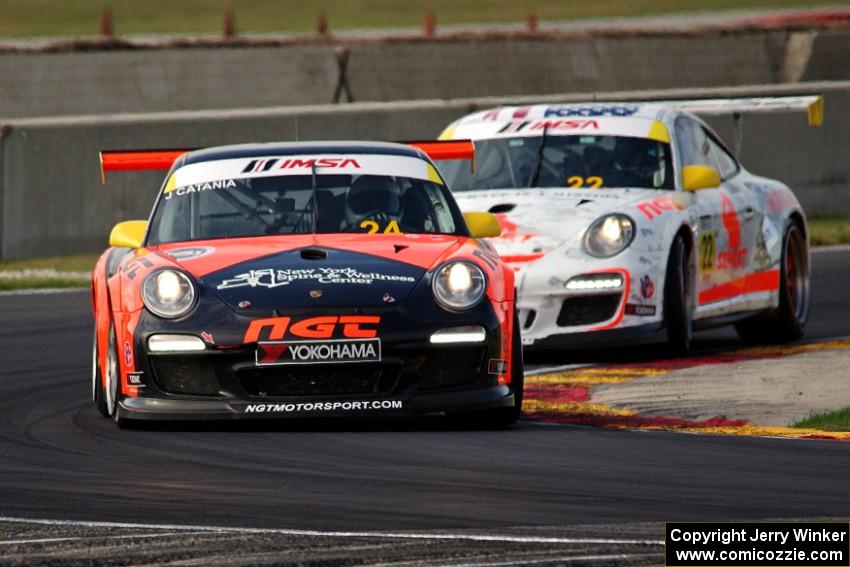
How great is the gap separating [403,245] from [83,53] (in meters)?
15.6

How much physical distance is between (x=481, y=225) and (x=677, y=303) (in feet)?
7.21

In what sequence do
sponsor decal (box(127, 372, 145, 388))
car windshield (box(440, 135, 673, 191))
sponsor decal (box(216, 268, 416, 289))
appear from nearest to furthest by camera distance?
sponsor decal (box(127, 372, 145, 388)) < sponsor decal (box(216, 268, 416, 289)) < car windshield (box(440, 135, 673, 191))

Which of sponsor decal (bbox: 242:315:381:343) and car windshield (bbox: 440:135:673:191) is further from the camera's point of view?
car windshield (bbox: 440:135:673:191)

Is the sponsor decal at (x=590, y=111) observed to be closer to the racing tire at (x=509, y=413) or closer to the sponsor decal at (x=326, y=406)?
the racing tire at (x=509, y=413)

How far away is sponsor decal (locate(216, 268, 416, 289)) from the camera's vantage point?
30.2ft

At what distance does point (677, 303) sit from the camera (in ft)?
39.9

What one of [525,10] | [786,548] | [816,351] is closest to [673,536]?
[786,548]

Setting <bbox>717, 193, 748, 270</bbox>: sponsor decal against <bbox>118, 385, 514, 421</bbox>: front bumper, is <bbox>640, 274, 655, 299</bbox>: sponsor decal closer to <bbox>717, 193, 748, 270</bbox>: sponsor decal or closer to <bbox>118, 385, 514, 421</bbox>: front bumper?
<bbox>717, 193, 748, 270</bbox>: sponsor decal

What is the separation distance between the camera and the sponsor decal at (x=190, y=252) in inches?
375

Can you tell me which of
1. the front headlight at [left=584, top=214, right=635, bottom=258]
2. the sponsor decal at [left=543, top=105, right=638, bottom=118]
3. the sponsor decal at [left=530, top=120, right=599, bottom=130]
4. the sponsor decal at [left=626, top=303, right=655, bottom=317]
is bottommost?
the sponsor decal at [left=626, top=303, right=655, bottom=317]

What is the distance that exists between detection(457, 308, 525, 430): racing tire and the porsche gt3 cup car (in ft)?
8.39

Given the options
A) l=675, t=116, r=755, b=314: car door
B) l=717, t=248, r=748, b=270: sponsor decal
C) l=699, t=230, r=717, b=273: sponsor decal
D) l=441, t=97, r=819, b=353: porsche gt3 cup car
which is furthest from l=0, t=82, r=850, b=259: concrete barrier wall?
l=699, t=230, r=717, b=273: sponsor decal

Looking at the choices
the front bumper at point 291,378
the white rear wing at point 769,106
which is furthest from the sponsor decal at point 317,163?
the white rear wing at point 769,106

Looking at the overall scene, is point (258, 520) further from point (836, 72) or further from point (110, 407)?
point (836, 72)
